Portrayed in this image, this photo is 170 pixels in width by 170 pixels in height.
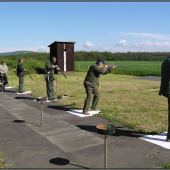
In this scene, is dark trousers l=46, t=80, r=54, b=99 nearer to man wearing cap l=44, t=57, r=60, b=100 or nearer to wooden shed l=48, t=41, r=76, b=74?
man wearing cap l=44, t=57, r=60, b=100

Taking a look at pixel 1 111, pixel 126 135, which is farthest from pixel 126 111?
pixel 1 111

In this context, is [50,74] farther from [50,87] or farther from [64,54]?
[64,54]

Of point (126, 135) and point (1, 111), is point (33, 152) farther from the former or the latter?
point (1, 111)

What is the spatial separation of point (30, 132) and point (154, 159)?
3457mm

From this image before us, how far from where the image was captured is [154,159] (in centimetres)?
454

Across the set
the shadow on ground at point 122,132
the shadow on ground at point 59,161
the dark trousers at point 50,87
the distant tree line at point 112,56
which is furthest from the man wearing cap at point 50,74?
the distant tree line at point 112,56

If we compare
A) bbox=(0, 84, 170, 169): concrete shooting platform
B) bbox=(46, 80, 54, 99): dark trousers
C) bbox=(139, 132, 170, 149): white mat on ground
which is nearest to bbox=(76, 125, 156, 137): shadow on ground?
bbox=(0, 84, 170, 169): concrete shooting platform

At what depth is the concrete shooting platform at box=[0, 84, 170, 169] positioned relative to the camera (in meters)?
4.42

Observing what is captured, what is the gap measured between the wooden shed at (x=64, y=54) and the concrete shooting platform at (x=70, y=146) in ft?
64.7

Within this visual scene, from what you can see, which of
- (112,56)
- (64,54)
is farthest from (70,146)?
(112,56)

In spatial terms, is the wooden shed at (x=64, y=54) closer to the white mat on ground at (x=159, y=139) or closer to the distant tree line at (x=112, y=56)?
the white mat on ground at (x=159, y=139)

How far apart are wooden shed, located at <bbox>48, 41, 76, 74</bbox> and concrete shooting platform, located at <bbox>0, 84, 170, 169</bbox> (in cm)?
1972

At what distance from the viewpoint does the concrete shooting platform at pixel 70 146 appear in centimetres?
442

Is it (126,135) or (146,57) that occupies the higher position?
(146,57)
